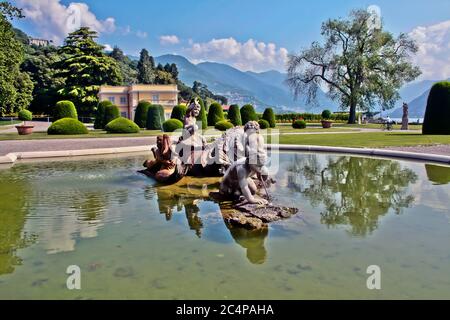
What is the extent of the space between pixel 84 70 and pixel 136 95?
8.27m

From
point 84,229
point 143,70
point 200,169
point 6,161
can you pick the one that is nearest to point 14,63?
point 6,161

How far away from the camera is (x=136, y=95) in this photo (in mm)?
55812

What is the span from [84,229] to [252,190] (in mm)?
2981

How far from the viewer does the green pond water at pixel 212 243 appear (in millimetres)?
3549

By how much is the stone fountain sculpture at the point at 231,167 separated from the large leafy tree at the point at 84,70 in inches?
1849

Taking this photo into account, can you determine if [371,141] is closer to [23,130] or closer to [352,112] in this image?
[23,130]

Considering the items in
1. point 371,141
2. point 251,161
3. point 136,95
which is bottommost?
point 371,141

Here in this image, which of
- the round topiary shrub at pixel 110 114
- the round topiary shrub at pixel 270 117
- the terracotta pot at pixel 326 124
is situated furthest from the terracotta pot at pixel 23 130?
the terracotta pot at pixel 326 124

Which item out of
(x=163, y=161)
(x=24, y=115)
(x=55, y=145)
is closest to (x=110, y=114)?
(x=55, y=145)

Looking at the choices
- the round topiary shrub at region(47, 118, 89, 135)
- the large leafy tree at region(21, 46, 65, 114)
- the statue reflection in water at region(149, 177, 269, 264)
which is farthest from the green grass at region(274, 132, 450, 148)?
the large leafy tree at region(21, 46, 65, 114)

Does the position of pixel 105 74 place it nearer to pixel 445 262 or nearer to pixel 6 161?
pixel 6 161

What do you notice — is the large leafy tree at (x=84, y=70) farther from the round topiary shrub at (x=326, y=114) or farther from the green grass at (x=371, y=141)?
the green grass at (x=371, y=141)

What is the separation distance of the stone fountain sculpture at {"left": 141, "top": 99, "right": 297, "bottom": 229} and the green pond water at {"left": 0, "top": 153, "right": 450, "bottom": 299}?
0.31m

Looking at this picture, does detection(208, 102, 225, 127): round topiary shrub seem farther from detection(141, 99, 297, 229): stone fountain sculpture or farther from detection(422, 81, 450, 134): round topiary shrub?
detection(141, 99, 297, 229): stone fountain sculpture
